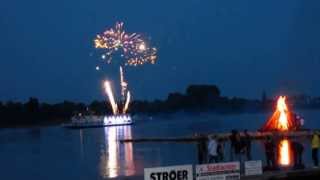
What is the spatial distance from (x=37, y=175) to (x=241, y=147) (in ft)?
64.9

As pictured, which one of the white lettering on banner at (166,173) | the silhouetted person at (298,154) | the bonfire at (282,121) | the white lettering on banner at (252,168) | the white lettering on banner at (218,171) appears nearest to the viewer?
the white lettering on banner at (166,173)

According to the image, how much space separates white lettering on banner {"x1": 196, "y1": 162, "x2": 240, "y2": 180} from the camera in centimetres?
3338

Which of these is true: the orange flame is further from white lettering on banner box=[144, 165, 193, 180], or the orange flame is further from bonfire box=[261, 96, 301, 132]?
white lettering on banner box=[144, 165, 193, 180]

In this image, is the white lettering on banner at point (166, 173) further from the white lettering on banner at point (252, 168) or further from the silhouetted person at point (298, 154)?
the silhouetted person at point (298, 154)

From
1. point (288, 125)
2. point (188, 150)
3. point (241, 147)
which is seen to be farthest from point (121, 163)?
point (288, 125)

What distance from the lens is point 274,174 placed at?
36.6 metres

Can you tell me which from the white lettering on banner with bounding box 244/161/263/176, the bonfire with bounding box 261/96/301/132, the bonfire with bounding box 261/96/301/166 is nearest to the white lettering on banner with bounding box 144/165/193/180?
the white lettering on banner with bounding box 244/161/263/176

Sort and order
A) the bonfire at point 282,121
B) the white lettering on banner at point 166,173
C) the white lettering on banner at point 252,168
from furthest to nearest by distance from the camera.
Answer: the bonfire at point 282,121 < the white lettering on banner at point 252,168 < the white lettering on banner at point 166,173

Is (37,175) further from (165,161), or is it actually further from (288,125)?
(288,125)

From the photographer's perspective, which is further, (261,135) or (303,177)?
(261,135)

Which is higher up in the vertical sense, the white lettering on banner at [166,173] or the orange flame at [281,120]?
the orange flame at [281,120]

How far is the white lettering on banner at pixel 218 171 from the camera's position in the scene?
33.4m

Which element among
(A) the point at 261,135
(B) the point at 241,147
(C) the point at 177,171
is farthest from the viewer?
(A) the point at 261,135

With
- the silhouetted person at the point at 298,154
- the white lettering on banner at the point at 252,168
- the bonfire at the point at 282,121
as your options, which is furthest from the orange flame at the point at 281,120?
the white lettering on banner at the point at 252,168
